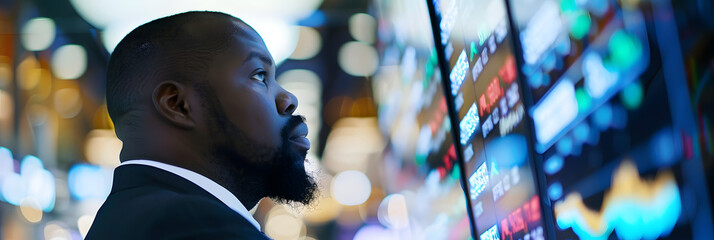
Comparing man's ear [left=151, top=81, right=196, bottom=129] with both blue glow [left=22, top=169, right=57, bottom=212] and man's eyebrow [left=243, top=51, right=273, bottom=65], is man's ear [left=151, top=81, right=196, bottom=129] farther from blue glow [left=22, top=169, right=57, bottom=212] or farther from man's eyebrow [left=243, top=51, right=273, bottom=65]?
blue glow [left=22, top=169, right=57, bottom=212]

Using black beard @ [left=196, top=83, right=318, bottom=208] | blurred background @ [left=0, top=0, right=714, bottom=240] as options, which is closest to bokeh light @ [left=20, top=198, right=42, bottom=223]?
blurred background @ [left=0, top=0, right=714, bottom=240]

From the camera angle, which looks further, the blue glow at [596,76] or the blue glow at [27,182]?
the blue glow at [27,182]

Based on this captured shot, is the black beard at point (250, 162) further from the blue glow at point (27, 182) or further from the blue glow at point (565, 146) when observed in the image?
the blue glow at point (27, 182)

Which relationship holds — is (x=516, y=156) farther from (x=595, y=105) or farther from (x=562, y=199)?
(x=595, y=105)

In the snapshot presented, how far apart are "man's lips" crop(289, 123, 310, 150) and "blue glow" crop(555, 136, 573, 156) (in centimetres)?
48

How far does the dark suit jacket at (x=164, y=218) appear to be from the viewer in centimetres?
86

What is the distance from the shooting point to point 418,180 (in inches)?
79.0

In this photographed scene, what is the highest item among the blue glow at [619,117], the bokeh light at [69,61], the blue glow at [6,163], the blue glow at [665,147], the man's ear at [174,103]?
the bokeh light at [69,61]

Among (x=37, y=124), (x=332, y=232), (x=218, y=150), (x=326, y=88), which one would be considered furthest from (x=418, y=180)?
(x=332, y=232)

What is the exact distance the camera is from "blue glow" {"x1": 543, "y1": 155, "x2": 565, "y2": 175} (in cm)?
85

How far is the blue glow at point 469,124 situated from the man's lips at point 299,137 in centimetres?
29

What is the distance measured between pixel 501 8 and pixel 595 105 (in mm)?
324

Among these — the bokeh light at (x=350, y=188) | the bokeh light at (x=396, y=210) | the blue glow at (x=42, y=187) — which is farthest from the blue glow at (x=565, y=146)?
the bokeh light at (x=350, y=188)

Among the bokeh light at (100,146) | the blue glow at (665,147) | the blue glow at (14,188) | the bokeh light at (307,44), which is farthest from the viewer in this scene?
the bokeh light at (100,146)
